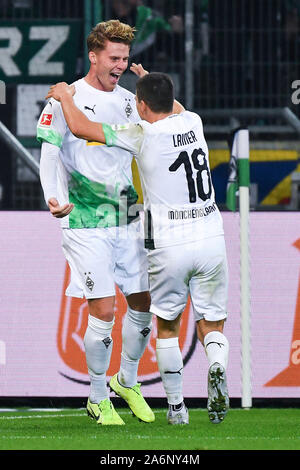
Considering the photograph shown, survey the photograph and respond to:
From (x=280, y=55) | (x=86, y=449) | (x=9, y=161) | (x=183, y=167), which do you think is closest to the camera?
(x=86, y=449)

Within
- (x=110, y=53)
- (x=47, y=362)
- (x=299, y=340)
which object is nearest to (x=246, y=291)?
(x=299, y=340)

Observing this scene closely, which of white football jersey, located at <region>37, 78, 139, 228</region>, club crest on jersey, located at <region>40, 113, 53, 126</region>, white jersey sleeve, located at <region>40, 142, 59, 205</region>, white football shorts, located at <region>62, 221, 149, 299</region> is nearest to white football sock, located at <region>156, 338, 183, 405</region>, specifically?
white football shorts, located at <region>62, 221, 149, 299</region>

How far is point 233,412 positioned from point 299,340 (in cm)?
65

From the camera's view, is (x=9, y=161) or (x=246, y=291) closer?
(x=246, y=291)

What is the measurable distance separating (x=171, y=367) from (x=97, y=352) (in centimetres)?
47

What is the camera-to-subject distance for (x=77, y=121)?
19.6 ft

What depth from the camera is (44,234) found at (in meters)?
7.33

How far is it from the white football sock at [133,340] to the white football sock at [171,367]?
0.37 meters

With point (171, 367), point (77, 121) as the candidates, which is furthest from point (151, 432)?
point (77, 121)

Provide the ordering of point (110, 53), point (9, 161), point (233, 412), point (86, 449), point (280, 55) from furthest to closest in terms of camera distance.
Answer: point (280, 55)
point (9, 161)
point (233, 412)
point (110, 53)
point (86, 449)

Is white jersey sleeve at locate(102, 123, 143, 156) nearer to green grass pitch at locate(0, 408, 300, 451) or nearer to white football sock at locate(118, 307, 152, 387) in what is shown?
white football sock at locate(118, 307, 152, 387)

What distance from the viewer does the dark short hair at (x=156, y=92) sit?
19.5 ft

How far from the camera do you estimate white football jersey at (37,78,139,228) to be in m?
6.31

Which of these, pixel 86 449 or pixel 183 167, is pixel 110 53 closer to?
pixel 183 167
